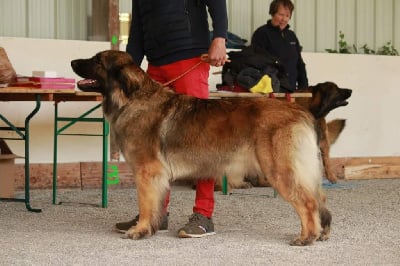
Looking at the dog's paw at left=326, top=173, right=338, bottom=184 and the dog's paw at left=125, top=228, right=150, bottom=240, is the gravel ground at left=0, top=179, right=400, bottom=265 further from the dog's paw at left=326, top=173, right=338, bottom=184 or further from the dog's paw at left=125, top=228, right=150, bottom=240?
the dog's paw at left=326, top=173, right=338, bottom=184

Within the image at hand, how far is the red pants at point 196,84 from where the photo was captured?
15.6 feet

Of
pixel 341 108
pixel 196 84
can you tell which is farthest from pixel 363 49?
pixel 196 84

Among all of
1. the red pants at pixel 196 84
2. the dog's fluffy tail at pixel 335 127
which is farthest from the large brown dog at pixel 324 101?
the red pants at pixel 196 84

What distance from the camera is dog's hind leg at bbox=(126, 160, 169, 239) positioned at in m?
4.56

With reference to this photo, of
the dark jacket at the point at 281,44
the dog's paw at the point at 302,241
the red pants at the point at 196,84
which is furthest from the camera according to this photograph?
the dark jacket at the point at 281,44

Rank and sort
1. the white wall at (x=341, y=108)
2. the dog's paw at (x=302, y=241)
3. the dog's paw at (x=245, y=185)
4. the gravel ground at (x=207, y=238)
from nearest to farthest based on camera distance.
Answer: the gravel ground at (x=207, y=238) < the dog's paw at (x=302, y=241) < the white wall at (x=341, y=108) < the dog's paw at (x=245, y=185)

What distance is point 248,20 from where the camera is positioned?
A: 8555 millimetres

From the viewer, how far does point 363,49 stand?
934cm

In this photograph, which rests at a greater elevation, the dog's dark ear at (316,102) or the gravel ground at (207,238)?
the dog's dark ear at (316,102)

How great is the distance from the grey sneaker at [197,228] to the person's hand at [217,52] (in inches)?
38.4

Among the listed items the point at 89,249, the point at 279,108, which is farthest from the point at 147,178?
the point at 279,108

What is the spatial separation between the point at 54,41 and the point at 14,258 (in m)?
3.75

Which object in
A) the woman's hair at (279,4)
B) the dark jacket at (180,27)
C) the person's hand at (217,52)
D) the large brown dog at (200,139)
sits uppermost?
the woman's hair at (279,4)

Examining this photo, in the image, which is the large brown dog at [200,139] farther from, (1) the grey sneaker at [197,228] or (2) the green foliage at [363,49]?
(2) the green foliage at [363,49]
